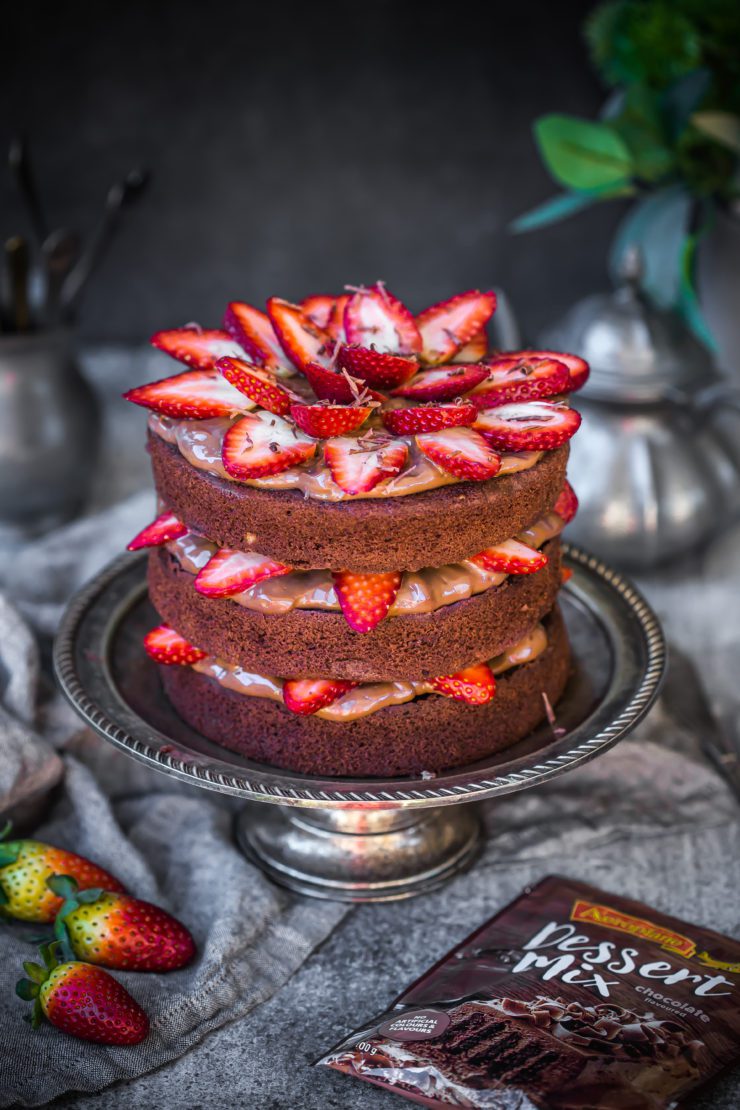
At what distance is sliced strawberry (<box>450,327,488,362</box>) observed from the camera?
5.42 ft

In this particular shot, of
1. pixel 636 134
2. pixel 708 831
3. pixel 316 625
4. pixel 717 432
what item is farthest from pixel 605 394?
pixel 316 625

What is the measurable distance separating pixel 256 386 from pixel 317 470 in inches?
5.1

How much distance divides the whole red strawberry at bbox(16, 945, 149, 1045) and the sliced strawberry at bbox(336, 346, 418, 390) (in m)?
0.75

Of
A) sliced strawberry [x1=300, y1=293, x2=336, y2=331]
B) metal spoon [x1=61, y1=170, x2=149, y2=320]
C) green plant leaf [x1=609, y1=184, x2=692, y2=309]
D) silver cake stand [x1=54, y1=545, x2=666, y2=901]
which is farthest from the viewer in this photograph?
green plant leaf [x1=609, y1=184, x2=692, y2=309]

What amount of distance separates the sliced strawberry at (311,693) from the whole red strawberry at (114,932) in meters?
0.30

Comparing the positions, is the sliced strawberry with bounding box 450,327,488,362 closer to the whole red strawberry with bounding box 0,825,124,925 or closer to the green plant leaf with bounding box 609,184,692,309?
the whole red strawberry with bounding box 0,825,124,925

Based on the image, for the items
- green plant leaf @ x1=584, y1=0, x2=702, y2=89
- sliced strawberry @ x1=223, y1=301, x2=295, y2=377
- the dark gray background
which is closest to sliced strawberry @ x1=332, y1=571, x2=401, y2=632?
→ sliced strawberry @ x1=223, y1=301, x2=295, y2=377

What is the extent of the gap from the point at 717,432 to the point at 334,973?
4.42 ft

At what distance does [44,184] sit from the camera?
120 inches

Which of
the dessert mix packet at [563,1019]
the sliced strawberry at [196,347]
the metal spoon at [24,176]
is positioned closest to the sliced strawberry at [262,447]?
the sliced strawberry at [196,347]

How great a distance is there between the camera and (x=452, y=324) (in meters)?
1.66

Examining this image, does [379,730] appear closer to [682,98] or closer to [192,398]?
[192,398]

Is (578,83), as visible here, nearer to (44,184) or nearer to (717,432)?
(717,432)

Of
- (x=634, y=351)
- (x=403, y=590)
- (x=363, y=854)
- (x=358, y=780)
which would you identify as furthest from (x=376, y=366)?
(x=634, y=351)
